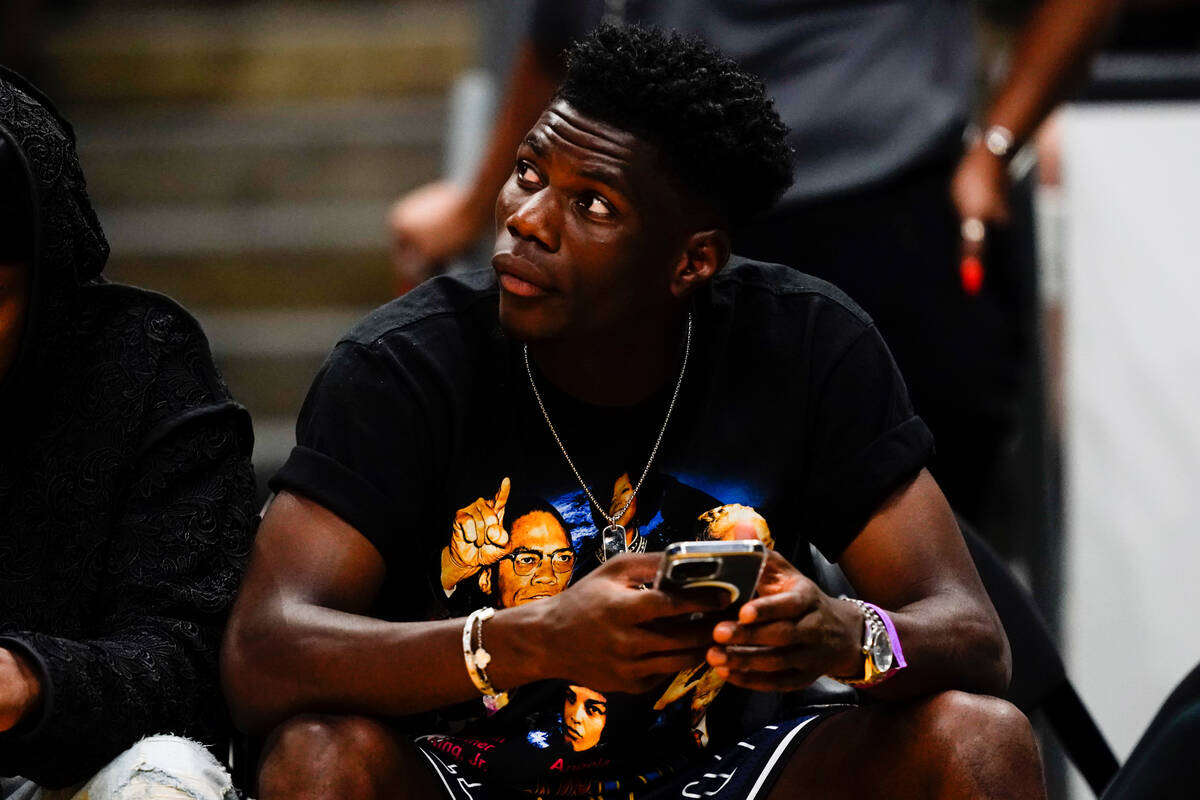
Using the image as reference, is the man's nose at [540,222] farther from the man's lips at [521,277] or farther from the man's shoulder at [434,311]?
the man's shoulder at [434,311]

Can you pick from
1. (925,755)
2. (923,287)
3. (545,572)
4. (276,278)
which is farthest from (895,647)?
(276,278)

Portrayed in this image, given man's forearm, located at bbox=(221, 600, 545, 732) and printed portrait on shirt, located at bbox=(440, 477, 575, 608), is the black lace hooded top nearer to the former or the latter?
man's forearm, located at bbox=(221, 600, 545, 732)

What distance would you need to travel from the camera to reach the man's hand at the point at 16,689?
2.08 m

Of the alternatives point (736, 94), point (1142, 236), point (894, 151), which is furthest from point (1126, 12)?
point (736, 94)

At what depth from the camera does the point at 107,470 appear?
7.77ft

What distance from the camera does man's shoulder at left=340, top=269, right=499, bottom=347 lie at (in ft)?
8.08

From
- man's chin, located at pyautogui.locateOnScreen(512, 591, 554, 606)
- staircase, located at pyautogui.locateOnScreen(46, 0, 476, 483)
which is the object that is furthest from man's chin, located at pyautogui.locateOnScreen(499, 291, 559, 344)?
staircase, located at pyautogui.locateOnScreen(46, 0, 476, 483)

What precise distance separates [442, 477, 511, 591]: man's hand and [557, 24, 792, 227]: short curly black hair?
0.51m

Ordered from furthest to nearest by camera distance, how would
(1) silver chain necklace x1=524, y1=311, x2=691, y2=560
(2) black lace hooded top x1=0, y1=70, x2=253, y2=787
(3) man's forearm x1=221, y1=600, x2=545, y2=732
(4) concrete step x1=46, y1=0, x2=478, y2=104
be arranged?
(4) concrete step x1=46, y1=0, x2=478, y2=104 < (1) silver chain necklace x1=524, y1=311, x2=691, y2=560 < (2) black lace hooded top x1=0, y1=70, x2=253, y2=787 < (3) man's forearm x1=221, y1=600, x2=545, y2=732

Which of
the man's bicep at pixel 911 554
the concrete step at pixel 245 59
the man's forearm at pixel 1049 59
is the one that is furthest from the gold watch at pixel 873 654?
the concrete step at pixel 245 59

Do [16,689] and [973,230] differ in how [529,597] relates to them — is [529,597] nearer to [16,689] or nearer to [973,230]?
[16,689]

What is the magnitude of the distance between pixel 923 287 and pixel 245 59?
3.53 m

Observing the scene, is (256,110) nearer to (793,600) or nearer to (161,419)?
(161,419)

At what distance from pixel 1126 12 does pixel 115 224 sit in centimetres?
319
